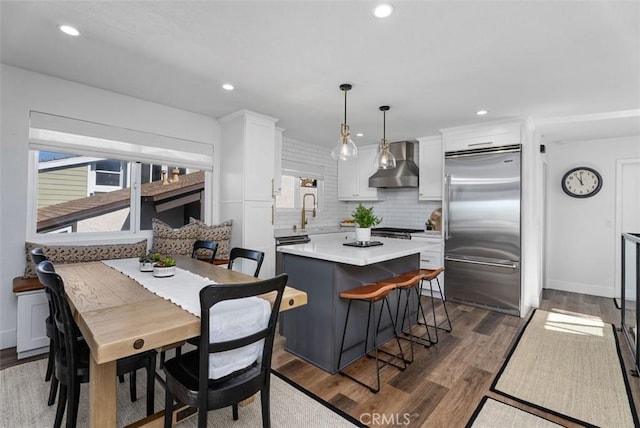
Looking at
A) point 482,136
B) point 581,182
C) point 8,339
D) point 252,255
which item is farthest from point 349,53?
point 581,182

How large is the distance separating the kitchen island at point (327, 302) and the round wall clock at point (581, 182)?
372cm

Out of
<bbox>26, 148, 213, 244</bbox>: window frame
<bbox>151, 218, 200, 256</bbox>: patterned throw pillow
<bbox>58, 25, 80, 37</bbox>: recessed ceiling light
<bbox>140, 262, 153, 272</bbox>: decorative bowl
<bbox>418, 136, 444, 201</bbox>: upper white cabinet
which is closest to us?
<bbox>58, 25, 80, 37</bbox>: recessed ceiling light

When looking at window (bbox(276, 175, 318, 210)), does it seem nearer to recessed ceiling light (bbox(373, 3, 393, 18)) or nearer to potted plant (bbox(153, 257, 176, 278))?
potted plant (bbox(153, 257, 176, 278))

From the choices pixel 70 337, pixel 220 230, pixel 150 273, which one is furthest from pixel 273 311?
pixel 220 230

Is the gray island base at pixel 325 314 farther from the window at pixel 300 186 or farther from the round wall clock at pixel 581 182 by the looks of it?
the round wall clock at pixel 581 182

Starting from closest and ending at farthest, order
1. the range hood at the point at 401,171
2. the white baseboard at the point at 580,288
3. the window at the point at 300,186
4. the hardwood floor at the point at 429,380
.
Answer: the hardwood floor at the point at 429,380, the white baseboard at the point at 580,288, the range hood at the point at 401,171, the window at the point at 300,186

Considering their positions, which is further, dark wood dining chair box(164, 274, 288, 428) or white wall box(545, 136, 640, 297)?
white wall box(545, 136, 640, 297)

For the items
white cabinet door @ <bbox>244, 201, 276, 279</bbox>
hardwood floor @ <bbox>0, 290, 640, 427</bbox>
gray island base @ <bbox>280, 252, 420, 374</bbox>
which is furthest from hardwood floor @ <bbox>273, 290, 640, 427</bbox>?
white cabinet door @ <bbox>244, 201, 276, 279</bbox>

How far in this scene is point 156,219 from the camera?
12.0ft

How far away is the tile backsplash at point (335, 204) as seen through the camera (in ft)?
17.3

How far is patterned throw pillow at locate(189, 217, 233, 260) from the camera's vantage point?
3725 mm

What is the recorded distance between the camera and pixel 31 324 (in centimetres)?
260

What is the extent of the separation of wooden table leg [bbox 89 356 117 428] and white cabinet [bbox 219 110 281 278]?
242 centimetres

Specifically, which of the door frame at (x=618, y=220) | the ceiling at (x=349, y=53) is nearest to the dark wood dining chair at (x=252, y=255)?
the ceiling at (x=349, y=53)
